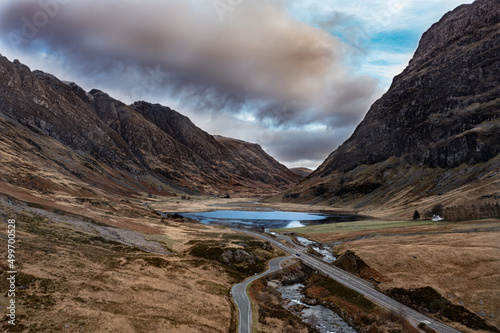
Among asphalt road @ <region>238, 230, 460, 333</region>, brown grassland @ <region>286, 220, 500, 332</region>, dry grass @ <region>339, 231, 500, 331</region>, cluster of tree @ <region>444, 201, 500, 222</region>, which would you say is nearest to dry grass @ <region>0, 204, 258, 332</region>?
asphalt road @ <region>238, 230, 460, 333</region>

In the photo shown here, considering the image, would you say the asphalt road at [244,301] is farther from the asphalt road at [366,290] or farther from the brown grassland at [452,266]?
the brown grassland at [452,266]

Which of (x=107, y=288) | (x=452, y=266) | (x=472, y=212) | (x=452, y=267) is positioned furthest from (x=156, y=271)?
(x=472, y=212)

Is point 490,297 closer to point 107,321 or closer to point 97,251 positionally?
point 107,321

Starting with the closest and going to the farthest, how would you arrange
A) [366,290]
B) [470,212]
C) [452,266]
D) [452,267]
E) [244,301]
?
[244,301] < [366,290] < [452,267] < [452,266] < [470,212]

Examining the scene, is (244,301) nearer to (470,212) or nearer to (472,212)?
(472,212)

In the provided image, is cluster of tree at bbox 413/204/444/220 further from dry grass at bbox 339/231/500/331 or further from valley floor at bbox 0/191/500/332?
dry grass at bbox 339/231/500/331

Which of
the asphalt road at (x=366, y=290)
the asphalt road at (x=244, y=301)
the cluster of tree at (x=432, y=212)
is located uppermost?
the cluster of tree at (x=432, y=212)

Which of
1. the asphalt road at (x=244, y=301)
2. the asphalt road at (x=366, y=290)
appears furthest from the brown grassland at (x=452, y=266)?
the asphalt road at (x=244, y=301)

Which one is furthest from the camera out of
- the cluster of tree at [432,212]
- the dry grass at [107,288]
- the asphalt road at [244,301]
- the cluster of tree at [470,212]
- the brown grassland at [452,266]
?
the cluster of tree at [432,212]

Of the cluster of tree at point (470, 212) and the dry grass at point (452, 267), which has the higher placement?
the cluster of tree at point (470, 212)
